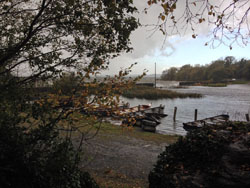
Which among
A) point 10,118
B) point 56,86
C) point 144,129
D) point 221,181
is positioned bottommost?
point 144,129

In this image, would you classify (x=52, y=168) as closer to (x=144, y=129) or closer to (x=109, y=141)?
(x=109, y=141)

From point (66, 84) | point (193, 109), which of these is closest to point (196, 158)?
point (66, 84)

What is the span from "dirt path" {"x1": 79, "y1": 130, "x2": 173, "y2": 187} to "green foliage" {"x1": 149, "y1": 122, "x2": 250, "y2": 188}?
81.3 inches

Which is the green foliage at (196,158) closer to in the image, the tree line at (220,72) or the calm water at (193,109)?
the calm water at (193,109)

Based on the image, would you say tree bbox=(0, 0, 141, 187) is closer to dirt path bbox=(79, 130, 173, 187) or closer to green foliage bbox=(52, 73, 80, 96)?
green foliage bbox=(52, 73, 80, 96)

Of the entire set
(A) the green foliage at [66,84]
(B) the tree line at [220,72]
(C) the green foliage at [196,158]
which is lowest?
(C) the green foliage at [196,158]

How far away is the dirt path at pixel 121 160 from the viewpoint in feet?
24.8

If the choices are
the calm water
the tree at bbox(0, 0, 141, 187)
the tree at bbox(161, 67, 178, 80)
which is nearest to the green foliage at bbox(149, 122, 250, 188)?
the tree at bbox(0, 0, 141, 187)

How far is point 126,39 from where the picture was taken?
4711 mm

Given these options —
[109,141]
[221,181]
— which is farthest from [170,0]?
[109,141]

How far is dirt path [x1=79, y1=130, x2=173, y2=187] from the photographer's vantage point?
7.57m

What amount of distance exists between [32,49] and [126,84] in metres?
2.48

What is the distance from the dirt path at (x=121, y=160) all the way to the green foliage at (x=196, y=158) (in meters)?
2.06

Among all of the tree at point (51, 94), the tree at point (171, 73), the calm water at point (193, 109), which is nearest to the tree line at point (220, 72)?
the tree at point (171, 73)
